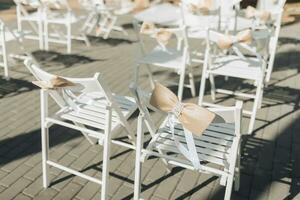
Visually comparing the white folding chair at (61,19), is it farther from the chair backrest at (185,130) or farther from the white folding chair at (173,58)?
the chair backrest at (185,130)

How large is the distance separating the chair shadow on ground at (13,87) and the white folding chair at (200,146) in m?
2.81

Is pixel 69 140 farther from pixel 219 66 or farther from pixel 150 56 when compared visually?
pixel 219 66

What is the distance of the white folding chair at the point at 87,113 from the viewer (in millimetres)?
2523

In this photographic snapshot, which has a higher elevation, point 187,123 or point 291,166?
point 187,123

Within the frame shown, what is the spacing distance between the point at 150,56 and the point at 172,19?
4855mm

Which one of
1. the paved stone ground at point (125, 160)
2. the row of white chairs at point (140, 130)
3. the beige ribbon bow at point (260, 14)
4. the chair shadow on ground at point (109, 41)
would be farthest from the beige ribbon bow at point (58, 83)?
the chair shadow on ground at point (109, 41)

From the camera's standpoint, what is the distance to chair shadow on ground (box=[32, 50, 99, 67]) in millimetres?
6345

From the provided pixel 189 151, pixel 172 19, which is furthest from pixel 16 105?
pixel 172 19

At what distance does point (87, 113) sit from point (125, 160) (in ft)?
2.43

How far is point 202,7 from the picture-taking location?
17.2 ft

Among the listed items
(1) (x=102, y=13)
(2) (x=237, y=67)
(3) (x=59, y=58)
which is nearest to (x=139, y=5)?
(1) (x=102, y=13)

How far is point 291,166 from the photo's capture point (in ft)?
11.5

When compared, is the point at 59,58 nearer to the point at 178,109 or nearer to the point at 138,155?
the point at 138,155

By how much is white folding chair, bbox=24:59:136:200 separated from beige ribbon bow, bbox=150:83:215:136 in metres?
0.37
